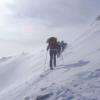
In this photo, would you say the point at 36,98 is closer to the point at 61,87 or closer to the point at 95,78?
the point at 61,87

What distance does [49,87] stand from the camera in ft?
57.9

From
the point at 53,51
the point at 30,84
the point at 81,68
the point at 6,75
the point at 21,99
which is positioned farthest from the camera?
the point at 6,75

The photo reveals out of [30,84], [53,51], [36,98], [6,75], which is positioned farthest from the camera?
[6,75]

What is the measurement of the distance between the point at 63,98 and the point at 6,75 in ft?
75.8

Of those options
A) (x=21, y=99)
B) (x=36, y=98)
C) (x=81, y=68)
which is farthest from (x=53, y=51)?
(x=36, y=98)

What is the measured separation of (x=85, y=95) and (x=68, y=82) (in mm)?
2485

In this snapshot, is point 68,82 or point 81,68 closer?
point 68,82

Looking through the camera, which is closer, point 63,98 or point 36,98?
point 63,98

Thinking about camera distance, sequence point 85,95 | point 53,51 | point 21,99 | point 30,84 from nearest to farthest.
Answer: point 85,95
point 21,99
point 30,84
point 53,51

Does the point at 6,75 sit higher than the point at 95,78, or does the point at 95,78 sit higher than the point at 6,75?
the point at 6,75

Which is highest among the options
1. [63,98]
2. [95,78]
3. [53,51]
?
[53,51]

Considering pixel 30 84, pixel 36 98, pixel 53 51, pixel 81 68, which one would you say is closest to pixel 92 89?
pixel 36 98

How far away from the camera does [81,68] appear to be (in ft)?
65.4

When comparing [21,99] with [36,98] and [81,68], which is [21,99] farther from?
[81,68]
